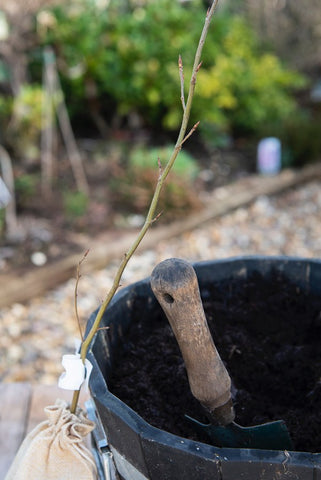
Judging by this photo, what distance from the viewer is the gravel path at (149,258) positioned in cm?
258

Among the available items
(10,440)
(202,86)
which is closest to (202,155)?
(202,86)

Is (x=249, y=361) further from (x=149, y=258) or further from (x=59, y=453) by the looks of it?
(x=149, y=258)

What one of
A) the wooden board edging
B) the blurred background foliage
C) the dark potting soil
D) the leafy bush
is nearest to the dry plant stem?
the dark potting soil

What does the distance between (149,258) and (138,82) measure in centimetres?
179

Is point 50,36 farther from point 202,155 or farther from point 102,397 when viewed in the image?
point 102,397

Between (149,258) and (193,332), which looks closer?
(193,332)

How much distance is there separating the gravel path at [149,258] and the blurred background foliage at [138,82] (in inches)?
15.3

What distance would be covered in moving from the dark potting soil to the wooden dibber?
4.0 inches

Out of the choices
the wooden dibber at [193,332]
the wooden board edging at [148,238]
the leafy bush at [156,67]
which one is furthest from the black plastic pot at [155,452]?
the leafy bush at [156,67]

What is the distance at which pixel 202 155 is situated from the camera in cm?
482

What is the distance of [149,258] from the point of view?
342cm

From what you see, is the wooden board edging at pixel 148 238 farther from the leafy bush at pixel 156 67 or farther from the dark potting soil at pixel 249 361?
the dark potting soil at pixel 249 361

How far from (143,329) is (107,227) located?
2.36 metres

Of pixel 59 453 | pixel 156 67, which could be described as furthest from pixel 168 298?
pixel 156 67
